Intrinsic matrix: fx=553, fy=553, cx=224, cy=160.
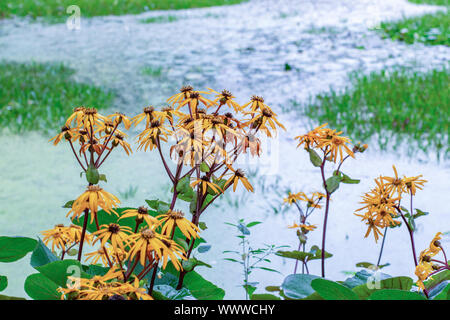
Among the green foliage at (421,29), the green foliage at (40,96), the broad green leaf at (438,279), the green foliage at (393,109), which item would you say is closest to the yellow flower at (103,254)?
the broad green leaf at (438,279)

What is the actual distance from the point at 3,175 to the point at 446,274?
2.61 metres

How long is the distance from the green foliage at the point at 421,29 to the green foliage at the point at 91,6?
11.6 feet

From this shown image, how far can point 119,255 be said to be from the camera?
0.84m

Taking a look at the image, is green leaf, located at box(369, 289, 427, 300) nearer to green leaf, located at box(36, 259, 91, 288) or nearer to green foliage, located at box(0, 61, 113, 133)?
green leaf, located at box(36, 259, 91, 288)

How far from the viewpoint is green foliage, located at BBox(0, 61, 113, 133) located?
3.80 meters

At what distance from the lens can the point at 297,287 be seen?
97cm

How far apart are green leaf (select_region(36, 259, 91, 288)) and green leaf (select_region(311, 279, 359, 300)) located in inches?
13.7

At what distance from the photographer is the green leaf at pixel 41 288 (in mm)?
821

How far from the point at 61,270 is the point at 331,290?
40 centimetres

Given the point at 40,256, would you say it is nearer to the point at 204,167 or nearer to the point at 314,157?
the point at 204,167

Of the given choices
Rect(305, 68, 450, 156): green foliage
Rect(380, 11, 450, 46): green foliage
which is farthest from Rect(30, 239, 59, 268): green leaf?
Rect(380, 11, 450, 46): green foliage

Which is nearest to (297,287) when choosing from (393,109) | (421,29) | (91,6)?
(393,109)

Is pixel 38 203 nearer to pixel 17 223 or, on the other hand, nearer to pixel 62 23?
pixel 17 223

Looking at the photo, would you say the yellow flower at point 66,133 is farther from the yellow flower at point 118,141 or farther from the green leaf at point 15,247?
the green leaf at point 15,247
